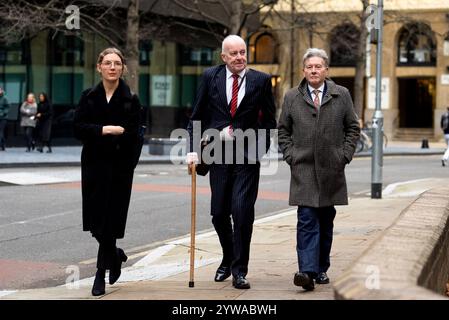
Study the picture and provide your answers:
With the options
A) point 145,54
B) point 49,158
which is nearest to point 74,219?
point 49,158

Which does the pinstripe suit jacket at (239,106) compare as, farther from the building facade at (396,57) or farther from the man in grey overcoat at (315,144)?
the building facade at (396,57)

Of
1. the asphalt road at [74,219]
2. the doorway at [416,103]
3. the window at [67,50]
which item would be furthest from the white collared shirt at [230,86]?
the doorway at [416,103]

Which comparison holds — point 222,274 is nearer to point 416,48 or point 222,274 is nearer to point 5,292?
point 5,292

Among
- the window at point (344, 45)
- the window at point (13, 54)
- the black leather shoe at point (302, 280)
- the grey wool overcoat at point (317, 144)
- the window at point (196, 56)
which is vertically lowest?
the black leather shoe at point (302, 280)

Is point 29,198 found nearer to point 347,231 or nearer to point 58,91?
point 347,231

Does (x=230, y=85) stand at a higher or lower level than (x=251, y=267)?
higher

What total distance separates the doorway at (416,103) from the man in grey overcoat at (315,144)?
4685 cm

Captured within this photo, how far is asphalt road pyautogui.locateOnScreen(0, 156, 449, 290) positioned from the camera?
946 cm

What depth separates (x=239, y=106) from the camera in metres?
7.72

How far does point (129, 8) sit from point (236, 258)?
22335 millimetres

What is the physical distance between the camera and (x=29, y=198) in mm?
15961

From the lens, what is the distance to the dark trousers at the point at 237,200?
7.66 metres

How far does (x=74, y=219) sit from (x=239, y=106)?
19.8 ft
